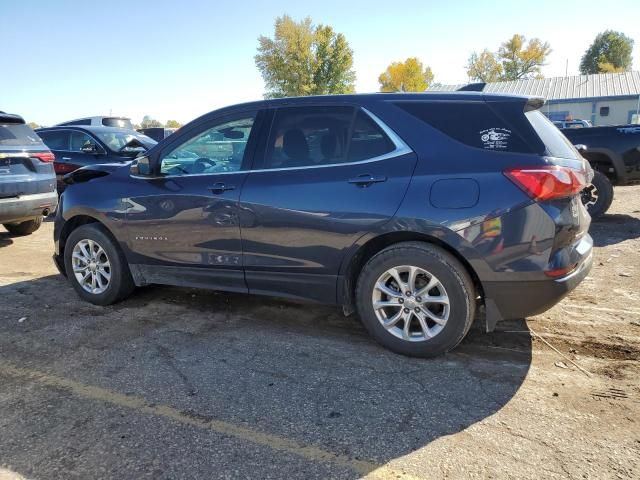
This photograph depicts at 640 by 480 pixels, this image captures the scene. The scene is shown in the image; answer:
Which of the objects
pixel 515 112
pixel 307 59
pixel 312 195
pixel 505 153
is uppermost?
pixel 307 59

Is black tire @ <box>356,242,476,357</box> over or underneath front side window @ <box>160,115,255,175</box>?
underneath

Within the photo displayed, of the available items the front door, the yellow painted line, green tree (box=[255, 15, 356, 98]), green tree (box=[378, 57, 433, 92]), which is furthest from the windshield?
green tree (box=[378, 57, 433, 92])

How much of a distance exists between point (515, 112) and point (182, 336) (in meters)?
2.99

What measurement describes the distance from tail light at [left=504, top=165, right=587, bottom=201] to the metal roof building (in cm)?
3939

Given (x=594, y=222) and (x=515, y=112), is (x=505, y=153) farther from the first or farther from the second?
(x=594, y=222)

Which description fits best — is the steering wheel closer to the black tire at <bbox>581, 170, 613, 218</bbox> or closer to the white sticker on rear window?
the white sticker on rear window

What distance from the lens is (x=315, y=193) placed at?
3.62 m

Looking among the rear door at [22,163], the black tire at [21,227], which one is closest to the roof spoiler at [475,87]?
the rear door at [22,163]

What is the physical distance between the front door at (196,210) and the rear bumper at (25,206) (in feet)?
10.8

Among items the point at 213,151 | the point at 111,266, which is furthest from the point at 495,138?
the point at 111,266

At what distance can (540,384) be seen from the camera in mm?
3141

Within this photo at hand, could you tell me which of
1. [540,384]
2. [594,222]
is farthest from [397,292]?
[594,222]

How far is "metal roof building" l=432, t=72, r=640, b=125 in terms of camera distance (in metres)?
41.7

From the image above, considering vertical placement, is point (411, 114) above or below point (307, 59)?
below
